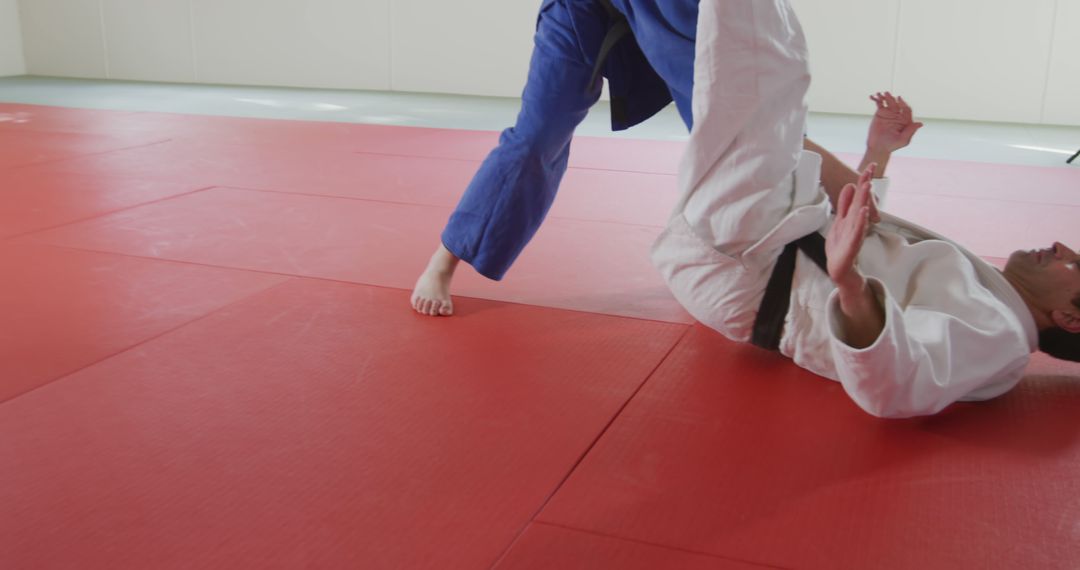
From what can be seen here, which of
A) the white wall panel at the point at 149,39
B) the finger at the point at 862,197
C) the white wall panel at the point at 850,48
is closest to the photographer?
the finger at the point at 862,197

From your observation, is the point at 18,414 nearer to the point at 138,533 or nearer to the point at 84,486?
the point at 84,486

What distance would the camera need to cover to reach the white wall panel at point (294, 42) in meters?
8.84

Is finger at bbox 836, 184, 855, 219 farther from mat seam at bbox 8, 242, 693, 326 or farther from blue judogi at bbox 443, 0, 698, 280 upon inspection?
mat seam at bbox 8, 242, 693, 326

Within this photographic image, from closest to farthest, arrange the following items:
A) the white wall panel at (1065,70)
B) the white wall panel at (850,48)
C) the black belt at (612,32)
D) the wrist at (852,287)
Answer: the wrist at (852,287)
the black belt at (612,32)
the white wall panel at (1065,70)
the white wall panel at (850,48)

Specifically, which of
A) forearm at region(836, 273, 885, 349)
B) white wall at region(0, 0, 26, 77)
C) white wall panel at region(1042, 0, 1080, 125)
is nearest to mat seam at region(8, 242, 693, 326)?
forearm at region(836, 273, 885, 349)

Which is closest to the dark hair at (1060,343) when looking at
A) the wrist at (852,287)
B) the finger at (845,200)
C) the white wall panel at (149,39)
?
the wrist at (852,287)

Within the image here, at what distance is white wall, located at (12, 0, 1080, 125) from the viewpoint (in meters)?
7.24

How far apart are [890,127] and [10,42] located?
9705 mm

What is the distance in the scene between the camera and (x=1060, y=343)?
2.12m

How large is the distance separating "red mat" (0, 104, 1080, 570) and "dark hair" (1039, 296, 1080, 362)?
103mm

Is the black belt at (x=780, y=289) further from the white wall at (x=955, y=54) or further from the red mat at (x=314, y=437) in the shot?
the white wall at (x=955, y=54)

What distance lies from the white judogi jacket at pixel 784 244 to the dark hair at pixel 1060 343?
4 centimetres

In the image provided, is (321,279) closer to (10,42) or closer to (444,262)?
(444,262)

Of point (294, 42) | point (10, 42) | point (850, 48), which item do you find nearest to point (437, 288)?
point (850, 48)
